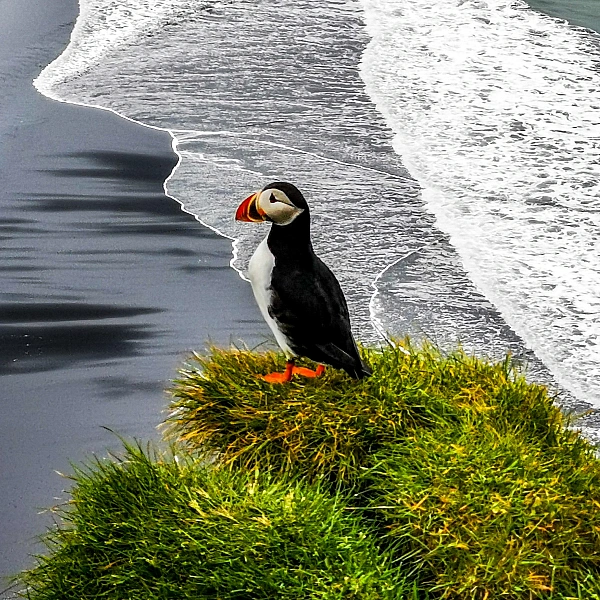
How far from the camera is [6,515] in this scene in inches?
128

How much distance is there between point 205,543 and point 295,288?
0.84 meters

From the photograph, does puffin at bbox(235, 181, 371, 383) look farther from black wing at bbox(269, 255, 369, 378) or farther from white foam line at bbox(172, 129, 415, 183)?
white foam line at bbox(172, 129, 415, 183)

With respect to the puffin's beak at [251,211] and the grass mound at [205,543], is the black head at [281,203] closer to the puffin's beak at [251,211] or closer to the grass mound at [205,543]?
the puffin's beak at [251,211]

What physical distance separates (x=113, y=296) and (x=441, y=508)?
2294 millimetres

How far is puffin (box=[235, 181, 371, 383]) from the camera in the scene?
10.3 feet

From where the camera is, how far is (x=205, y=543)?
2.71 m

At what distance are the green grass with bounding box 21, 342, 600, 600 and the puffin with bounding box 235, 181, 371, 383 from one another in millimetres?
162

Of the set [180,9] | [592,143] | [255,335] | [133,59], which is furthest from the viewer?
[180,9]

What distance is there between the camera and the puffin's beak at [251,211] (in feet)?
10.4

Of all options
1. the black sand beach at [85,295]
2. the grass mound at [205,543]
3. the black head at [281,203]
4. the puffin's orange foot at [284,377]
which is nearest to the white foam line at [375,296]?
the black sand beach at [85,295]

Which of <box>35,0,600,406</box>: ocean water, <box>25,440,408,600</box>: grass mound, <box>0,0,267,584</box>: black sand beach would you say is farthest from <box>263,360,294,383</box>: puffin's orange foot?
<box>35,0,600,406</box>: ocean water

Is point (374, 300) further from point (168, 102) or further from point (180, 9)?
point (180, 9)

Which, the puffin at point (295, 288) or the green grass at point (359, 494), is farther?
the puffin at point (295, 288)

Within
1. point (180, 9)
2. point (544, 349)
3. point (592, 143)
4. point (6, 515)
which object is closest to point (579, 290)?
point (544, 349)
